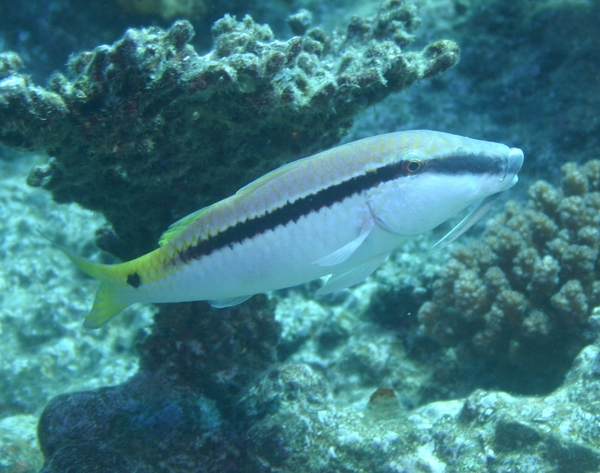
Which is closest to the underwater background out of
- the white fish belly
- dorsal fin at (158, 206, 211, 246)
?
dorsal fin at (158, 206, 211, 246)

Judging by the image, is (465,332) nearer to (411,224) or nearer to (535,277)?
(535,277)

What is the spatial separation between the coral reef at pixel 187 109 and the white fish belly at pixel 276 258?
106cm

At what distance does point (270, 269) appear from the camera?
2678 mm

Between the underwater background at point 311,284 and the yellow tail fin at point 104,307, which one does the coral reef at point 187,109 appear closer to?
the underwater background at point 311,284

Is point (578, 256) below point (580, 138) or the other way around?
below

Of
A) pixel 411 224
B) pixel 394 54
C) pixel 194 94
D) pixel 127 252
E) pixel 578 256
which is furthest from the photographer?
pixel 127 252

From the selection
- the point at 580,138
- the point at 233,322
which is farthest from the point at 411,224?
the point at 580,138

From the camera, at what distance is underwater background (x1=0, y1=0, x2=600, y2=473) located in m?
2.90

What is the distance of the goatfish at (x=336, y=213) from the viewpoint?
242cm

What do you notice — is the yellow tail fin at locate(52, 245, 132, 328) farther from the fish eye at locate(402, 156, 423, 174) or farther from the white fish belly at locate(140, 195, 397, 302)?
the fish eye at locate(402, 156, 423, 174)

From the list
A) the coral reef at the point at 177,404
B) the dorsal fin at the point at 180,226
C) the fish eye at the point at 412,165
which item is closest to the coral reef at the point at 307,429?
the coral reef at the point at 177,404

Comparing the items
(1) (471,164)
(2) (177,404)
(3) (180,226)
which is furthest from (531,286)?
(2) (177,404)

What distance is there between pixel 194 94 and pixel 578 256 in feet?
12.3

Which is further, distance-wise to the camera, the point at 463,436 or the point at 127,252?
the point at 127,252
